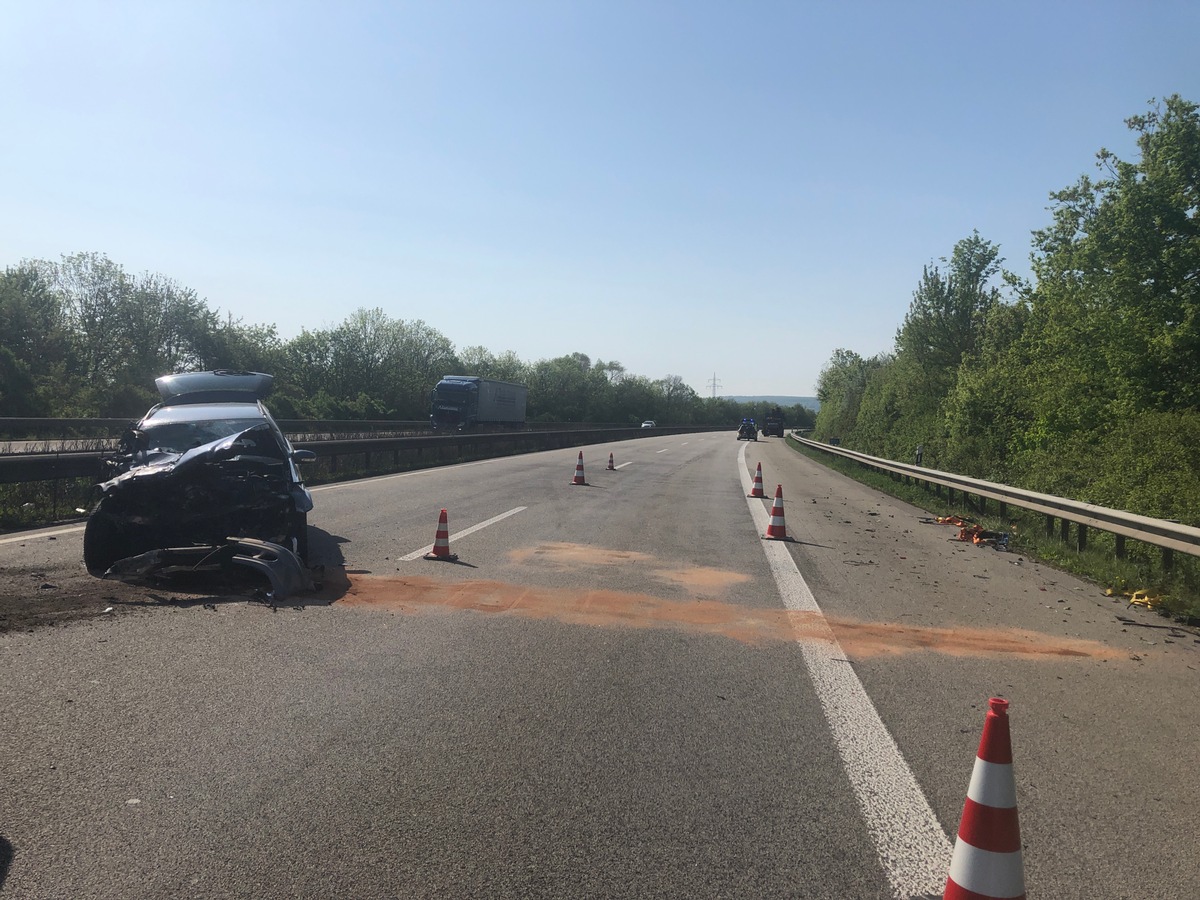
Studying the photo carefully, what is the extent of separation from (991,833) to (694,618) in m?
4.61

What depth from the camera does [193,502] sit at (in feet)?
25.4

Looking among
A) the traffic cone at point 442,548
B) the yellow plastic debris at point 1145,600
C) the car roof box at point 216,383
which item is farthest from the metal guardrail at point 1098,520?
the car roof box at point 216,383

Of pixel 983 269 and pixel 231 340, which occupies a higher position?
pixel 983 269

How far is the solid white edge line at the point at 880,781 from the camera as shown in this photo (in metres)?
3.17

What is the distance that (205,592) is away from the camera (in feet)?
25.3

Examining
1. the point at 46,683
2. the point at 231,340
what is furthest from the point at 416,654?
the point at 231,340

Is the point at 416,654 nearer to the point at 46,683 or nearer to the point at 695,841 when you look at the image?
the point at 46,683

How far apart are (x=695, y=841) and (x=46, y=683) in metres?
3.90

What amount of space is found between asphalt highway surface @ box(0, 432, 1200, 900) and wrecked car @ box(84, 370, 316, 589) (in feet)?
1.89

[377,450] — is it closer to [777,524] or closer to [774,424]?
[777,524]

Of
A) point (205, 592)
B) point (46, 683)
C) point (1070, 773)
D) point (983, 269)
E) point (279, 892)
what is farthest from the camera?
point (983, 269)

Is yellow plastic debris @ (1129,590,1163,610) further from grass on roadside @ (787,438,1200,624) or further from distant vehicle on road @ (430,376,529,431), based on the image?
distant vehicle on road @ (430,376,529,431)

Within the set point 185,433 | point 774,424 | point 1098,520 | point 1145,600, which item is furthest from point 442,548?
point 774,424

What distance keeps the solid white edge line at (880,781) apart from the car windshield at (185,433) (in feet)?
20.0
